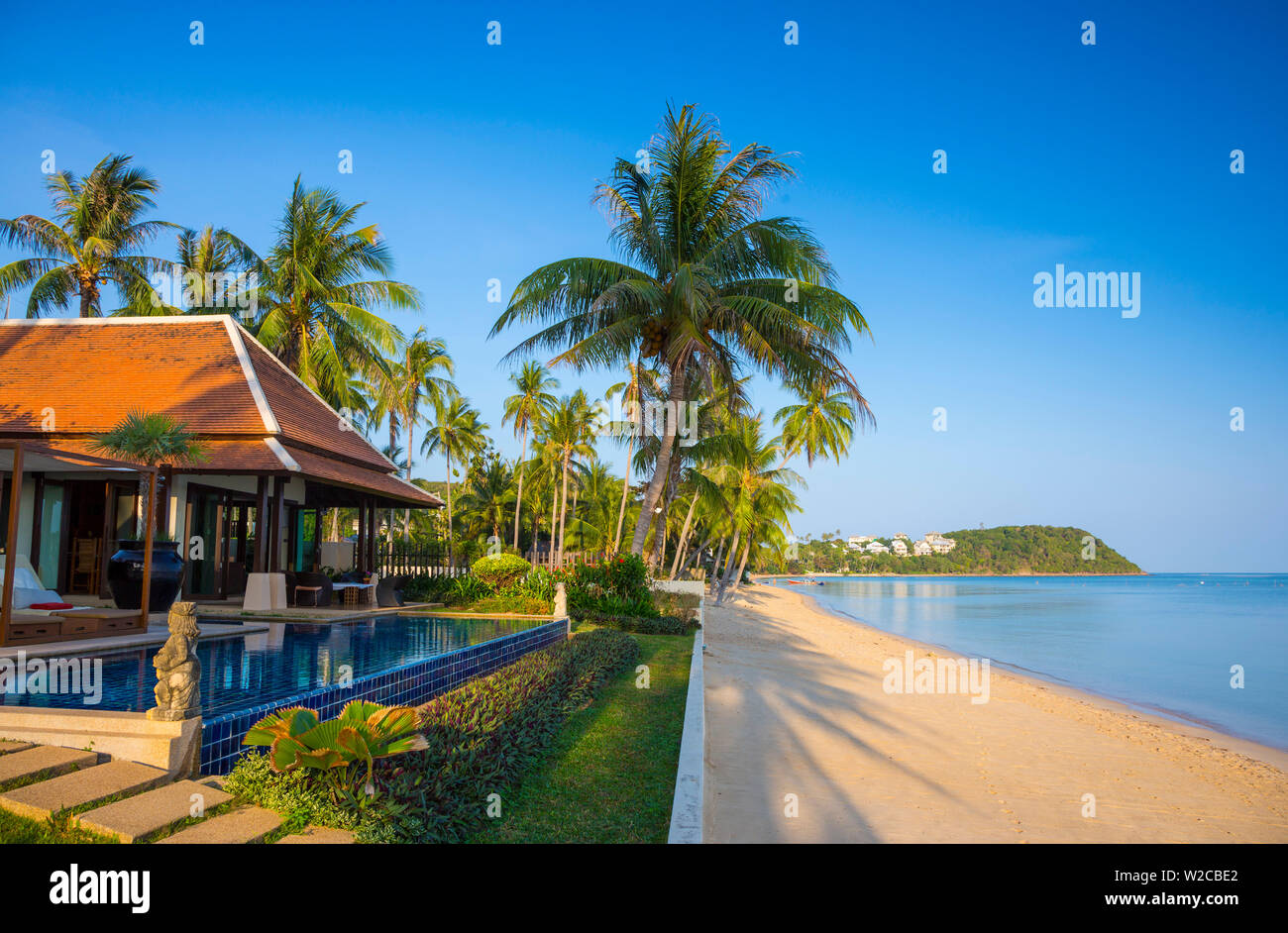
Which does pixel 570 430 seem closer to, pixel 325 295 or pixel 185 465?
pixel 325 295

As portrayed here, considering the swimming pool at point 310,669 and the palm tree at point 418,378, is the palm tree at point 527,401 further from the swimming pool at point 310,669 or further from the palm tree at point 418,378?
the swimming pool at point 310,669

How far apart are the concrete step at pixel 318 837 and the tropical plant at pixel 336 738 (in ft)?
0.94

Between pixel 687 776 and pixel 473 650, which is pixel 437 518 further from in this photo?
pixel 687 776

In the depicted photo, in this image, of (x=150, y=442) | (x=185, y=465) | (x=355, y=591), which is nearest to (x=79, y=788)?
(x=150, y=442)

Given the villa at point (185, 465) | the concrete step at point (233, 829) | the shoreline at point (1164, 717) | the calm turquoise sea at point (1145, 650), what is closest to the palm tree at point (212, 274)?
the villa at point (185, 465)

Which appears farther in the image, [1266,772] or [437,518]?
[437,518]

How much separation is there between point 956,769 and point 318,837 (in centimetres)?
709

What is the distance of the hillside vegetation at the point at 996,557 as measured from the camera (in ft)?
402

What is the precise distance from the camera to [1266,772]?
10.6m

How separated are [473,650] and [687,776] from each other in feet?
12.7

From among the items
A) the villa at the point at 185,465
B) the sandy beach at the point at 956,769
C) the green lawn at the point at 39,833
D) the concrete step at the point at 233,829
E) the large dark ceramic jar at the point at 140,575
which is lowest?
the sandy beach at the point at 956,769

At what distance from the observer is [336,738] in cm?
458
